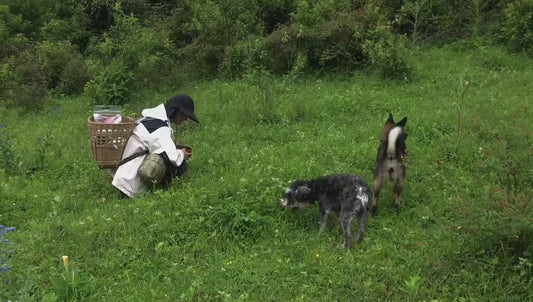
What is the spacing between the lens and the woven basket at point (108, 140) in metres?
5.91

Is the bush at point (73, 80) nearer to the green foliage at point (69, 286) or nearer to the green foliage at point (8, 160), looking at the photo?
the green foliage at point (8, 160)

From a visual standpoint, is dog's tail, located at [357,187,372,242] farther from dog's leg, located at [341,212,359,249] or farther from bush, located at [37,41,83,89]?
bush, located at [37,41,83,89]

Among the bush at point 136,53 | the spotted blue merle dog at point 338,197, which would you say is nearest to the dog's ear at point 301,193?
the spotted blue merle dog at point 338,197

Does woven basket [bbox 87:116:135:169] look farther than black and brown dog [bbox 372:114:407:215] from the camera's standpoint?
Yes

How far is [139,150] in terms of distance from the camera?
612cm

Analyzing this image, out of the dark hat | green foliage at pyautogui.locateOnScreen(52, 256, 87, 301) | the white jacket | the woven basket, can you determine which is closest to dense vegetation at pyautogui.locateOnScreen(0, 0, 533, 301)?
green foliage at pyautogui.locateOnScreen(52, 256, 87, 301)

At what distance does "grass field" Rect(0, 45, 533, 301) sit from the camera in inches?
156

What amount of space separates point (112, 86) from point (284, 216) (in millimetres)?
6924

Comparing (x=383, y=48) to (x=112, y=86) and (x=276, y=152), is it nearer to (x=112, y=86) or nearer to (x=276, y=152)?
(x=276, y=152)

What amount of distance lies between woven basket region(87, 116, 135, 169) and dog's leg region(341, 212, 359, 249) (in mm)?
2994

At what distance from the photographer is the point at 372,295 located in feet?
12.8

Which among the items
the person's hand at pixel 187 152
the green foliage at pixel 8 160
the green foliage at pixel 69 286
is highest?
the person's hand at pixel 187 152

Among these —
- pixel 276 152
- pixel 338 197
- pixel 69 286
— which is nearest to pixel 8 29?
pixel 276 152

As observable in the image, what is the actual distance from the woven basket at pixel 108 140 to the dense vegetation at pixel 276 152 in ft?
1.52
